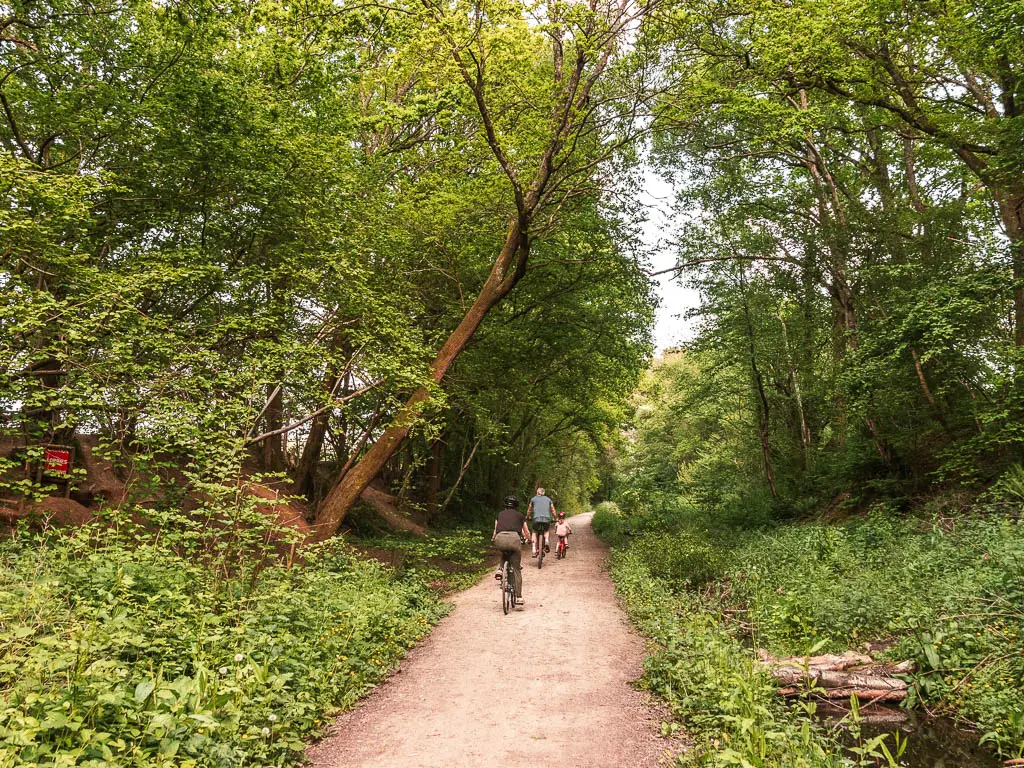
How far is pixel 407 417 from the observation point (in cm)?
1010

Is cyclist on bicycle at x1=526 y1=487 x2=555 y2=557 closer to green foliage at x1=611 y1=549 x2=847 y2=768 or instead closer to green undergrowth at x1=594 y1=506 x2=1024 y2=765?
green undergrowth at x1=594 y1=506 x2=1024 y2=765

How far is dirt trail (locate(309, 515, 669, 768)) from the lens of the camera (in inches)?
163

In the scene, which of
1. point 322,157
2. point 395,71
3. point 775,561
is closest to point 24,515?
point 322,157

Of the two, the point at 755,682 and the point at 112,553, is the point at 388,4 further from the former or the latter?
the point at 755,682

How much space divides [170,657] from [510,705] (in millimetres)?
3001

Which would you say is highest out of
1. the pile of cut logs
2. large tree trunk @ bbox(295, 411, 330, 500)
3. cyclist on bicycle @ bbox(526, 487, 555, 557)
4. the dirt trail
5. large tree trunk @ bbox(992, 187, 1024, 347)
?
large tree trunk @ bbox(992, 187, 1024, 347)

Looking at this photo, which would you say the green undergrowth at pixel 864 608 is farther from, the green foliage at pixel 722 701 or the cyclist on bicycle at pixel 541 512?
the cyclist on bicycle at pixel 541 512

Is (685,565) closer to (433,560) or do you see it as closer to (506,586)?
(506,586)

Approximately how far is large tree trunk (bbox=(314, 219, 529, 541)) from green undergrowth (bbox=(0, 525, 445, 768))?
10.3ft

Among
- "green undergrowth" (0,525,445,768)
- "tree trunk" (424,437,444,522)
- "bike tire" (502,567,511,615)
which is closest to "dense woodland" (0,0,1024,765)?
"green undergrowth" (0,525,445,768)

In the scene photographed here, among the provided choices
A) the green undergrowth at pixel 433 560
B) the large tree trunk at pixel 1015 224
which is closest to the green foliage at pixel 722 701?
the green undergrowth at pixel 433 560

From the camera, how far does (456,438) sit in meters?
22.0

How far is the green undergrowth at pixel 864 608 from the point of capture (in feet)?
16.3

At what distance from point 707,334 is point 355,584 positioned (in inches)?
601
